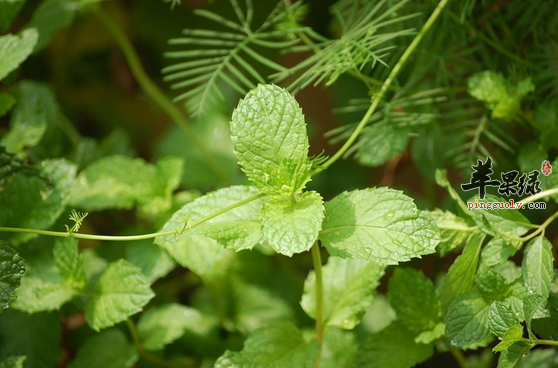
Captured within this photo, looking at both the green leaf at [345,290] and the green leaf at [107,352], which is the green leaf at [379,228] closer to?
the green leaf at [345,290]

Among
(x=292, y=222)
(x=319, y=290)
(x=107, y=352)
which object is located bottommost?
(x=107, y=352)

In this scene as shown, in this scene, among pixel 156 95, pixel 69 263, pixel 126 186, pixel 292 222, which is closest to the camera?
pixel 292 222

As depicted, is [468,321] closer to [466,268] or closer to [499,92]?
[466,268]

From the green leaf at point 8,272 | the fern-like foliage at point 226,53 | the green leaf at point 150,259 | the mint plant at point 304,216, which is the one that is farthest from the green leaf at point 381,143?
the green leaf at point 8,272

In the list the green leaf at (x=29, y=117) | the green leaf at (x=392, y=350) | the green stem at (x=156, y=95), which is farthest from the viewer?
the green stem at (x=156, y=95)

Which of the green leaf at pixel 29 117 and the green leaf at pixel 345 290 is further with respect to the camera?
the green leaf at pixel 29 117

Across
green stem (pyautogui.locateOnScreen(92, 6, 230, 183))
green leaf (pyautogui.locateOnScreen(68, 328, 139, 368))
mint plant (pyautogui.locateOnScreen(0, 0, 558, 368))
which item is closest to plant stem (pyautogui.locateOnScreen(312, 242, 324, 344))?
mint plant (pyautogui.locateOnScreen(0, 0, 558, 368))

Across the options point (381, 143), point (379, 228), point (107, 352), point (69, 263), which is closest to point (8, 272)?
point (69, 263)
